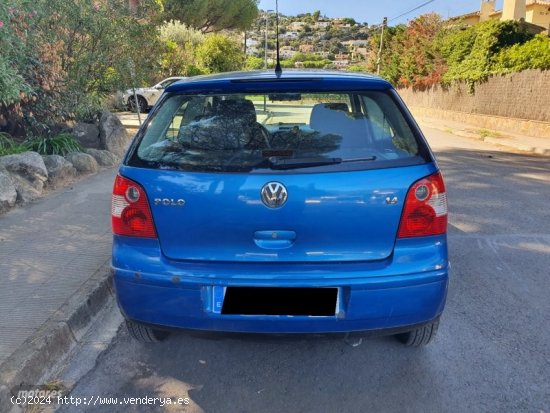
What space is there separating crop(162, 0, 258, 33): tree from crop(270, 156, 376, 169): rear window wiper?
98.1 ft

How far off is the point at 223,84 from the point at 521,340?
101 inches

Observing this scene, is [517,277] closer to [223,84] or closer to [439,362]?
[439,362]

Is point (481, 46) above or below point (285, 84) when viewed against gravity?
above

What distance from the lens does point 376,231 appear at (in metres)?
2.51

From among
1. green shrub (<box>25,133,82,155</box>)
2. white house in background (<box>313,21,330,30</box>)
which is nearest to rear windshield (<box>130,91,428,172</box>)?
green shrub (<box>25,133,82,155</box>)

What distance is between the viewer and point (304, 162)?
2545 millimetres

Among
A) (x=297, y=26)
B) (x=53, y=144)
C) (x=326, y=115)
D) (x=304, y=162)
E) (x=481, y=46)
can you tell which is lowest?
(x=53, y=144)

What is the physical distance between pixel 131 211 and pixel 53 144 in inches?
249

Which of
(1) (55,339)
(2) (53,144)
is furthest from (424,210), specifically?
(2) (53,144)

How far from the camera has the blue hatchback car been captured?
2480 mm

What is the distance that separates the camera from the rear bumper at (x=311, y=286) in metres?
2.48

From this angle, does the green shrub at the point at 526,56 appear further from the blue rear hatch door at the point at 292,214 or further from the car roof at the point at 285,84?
the blue rear hatch door at the point at 292,214

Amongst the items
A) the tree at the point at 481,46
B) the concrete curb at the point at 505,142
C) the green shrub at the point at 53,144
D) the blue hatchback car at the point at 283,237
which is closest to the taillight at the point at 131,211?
the blue hatchback car at the point at 283,237

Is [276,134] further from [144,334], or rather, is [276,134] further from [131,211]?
[144,334]
